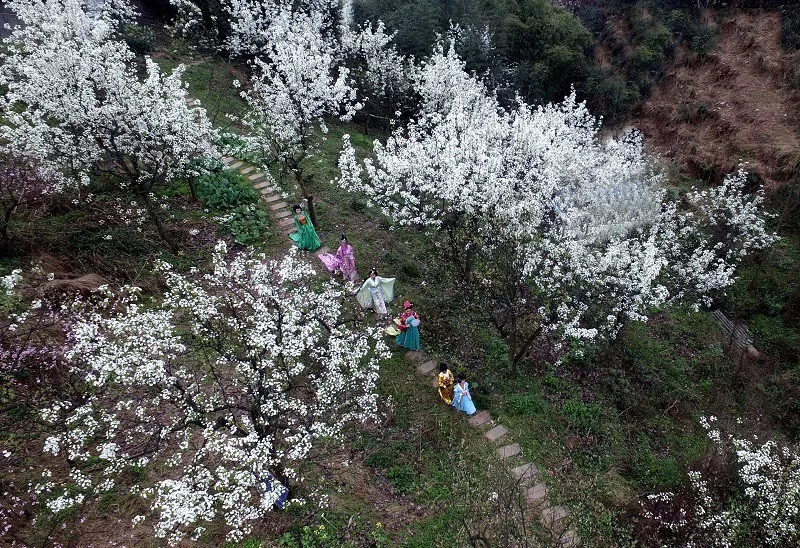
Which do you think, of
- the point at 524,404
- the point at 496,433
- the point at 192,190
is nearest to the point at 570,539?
the point at 496,433

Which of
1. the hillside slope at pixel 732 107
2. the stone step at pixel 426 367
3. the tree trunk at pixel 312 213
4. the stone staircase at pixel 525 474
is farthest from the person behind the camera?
the hillside slope at pixel 732 107

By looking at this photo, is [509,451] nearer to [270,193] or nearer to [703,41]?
[270,193]

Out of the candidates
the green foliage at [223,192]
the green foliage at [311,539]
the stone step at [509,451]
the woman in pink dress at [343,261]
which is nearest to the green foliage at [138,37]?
the green foliage at [223,192]

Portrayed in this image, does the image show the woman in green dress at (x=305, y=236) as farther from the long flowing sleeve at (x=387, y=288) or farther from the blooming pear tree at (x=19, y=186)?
the blooming pear tree at (x=19, y=186)

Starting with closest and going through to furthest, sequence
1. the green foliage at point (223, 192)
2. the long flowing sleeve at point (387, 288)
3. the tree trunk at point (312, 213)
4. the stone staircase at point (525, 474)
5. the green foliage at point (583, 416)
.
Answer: the stone staircase at point (525, 474), the green foliage at point (583, 416), the long flowing sleeve at point (387, 288), the tree trunk at point (312, 213), the green foliage at point (223, 192)

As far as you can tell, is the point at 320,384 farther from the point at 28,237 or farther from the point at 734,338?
the point at 734,338

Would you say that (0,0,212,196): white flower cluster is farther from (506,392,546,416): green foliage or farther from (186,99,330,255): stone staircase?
(506,392,546,416): green foliage

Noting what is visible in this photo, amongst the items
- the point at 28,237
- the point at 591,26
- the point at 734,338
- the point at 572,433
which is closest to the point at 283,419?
the point at 572,433
